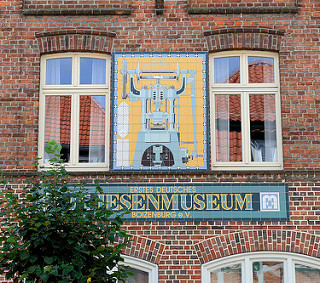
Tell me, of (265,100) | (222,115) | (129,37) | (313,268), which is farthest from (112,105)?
(313,268)

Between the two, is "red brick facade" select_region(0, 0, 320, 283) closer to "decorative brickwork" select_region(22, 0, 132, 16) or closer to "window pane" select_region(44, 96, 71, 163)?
"decorative brickwork" select_region(22, 0, 132, 16)

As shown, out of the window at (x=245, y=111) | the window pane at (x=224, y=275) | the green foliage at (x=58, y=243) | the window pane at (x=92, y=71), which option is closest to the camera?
the green foliage at (x=58, y=243)

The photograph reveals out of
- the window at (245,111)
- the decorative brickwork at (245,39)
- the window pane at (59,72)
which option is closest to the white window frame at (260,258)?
the window at (245,111)

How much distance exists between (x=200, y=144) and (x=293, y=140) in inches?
67.0

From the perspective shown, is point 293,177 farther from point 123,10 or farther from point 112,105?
point 123,10

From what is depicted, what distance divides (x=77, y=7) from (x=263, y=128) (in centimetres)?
426

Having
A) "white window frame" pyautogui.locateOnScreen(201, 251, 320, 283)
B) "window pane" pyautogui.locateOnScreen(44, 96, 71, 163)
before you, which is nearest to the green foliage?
"white window frame" pyautogui.locateOnScreen(201, 251, 320, 283)

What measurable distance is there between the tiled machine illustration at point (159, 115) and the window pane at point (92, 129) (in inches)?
24.2

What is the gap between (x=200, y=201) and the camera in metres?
9.69

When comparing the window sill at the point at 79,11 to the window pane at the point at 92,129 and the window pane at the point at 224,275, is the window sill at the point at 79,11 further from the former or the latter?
the window pane at the point at 224,275

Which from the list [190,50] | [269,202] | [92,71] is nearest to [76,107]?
[92,71]

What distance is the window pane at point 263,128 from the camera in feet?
33.5

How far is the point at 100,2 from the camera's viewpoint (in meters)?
10.7

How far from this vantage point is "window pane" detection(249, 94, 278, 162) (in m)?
10.2
